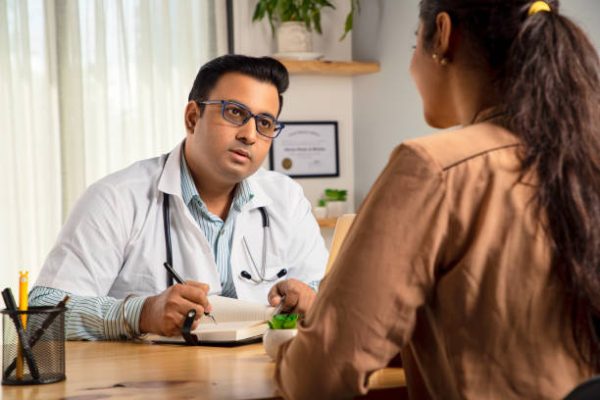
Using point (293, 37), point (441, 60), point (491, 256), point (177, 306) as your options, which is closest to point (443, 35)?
point (441, 60)

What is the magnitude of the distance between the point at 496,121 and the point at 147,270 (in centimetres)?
139

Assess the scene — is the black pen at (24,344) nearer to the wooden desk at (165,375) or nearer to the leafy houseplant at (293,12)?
the wooden desk at (165,375)

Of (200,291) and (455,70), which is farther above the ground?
(455,70)

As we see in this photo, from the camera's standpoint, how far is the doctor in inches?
92.4

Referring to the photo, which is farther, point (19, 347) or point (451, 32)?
point (19, 347)

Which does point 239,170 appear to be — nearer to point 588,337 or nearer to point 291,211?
point 291,211

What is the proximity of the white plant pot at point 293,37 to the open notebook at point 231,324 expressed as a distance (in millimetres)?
2458

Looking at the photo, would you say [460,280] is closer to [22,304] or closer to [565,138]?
Answer: [565,138]

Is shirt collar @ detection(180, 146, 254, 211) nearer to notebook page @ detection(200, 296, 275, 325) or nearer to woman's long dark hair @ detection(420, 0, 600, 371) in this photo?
notebook page @ detection(200, 296, 275, 325)

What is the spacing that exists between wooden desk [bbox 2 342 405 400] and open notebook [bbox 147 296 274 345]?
0.11ft

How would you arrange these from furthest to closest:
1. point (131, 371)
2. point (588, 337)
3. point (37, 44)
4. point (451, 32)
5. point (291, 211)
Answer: point (37, 44)
point (291, 211)
point (131, 371)
point (451, 32)
point (588, 337)

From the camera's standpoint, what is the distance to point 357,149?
15.8 ft

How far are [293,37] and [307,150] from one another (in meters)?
0.58

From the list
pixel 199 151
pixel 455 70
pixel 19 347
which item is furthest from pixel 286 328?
pixel 199 151
